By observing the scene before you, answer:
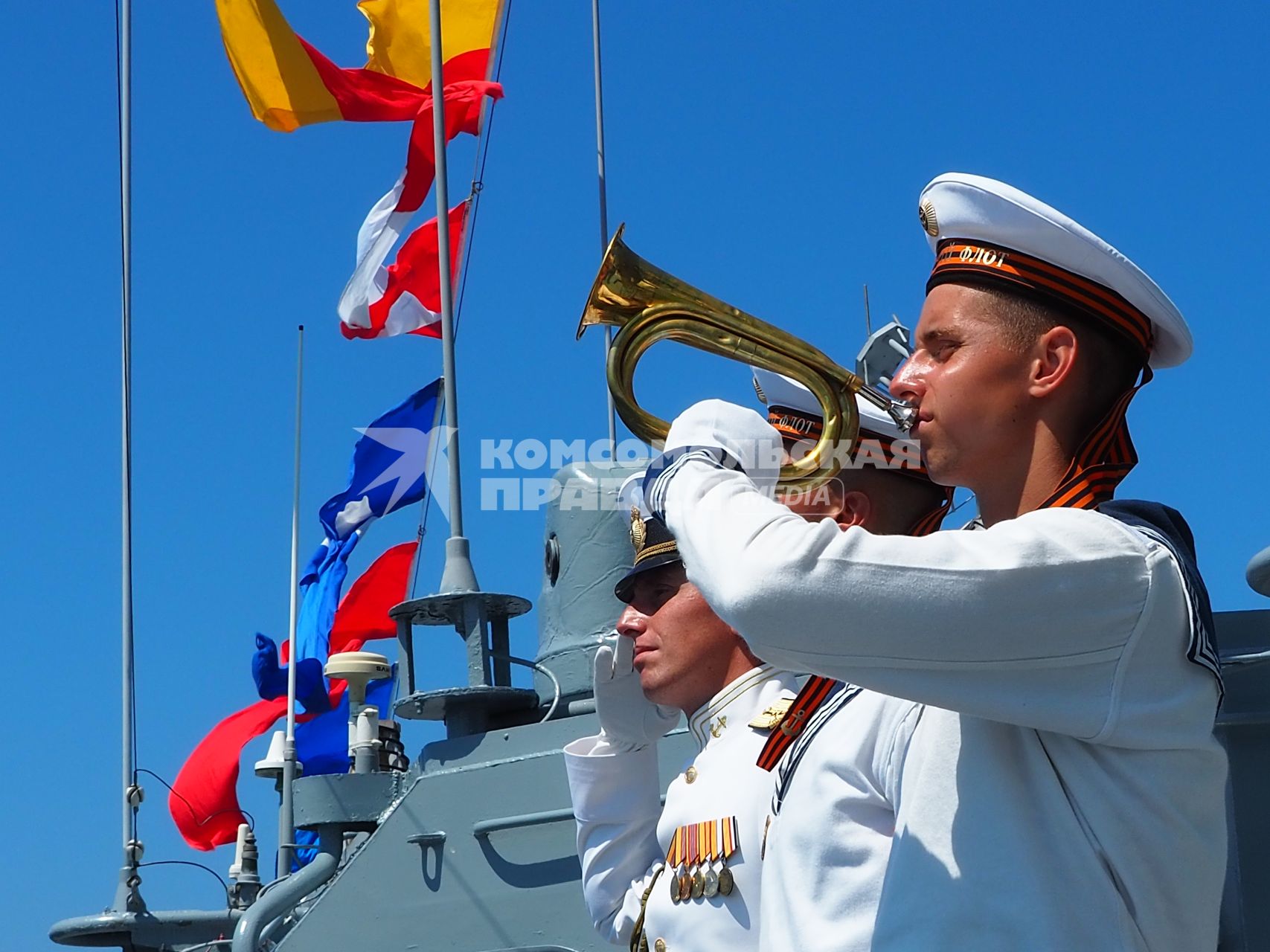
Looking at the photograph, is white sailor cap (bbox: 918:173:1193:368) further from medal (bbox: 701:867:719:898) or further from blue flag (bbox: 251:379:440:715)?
blue flag (bbox: 251:379:440:715)

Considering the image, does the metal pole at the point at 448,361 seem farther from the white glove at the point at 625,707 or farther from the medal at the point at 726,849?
the medal at the point at 726,849

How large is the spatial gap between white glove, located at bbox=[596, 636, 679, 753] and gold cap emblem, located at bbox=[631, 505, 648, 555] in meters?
0.21

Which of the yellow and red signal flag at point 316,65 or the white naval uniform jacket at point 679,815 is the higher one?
the yellow and red signal flag at point 316,65

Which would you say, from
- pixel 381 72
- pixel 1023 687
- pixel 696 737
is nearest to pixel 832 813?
pixel 1023 687

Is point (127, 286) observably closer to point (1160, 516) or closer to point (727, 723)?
point (727, 723)

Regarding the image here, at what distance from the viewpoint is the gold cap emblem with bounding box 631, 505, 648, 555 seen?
3416mm

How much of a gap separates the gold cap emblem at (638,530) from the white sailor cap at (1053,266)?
1235 mm

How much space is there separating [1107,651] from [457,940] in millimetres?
3888

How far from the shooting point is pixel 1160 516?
1975 millimetres

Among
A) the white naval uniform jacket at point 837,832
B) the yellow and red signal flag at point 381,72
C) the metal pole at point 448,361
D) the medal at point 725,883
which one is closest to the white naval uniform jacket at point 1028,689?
the white naval uniform jacket at point 837,832

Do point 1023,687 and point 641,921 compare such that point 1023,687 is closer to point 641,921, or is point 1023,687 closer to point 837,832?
point 837,832

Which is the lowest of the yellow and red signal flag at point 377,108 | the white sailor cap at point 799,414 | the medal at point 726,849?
the medal at point 726,849

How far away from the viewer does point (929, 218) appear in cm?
238

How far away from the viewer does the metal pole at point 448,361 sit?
239 inches
